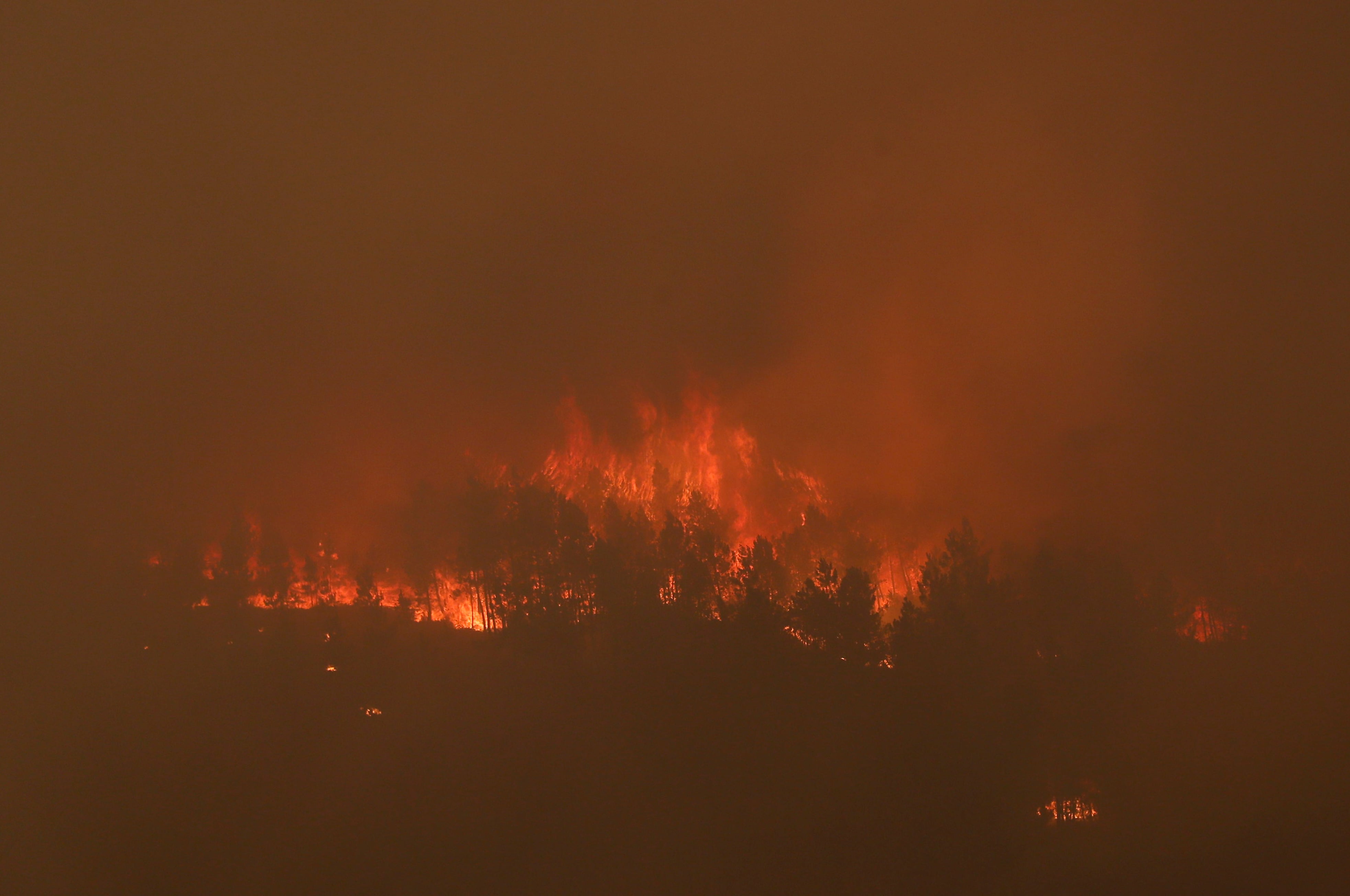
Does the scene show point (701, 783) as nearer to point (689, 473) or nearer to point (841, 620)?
point (841, 620)

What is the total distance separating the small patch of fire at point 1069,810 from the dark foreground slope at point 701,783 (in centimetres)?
19

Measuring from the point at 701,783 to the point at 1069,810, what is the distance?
10.2 metres

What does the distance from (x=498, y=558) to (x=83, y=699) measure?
16.0 m

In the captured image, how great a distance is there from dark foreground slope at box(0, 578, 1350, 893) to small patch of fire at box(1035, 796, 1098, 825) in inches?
7.6

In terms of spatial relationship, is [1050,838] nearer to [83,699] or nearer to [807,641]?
[807,641]

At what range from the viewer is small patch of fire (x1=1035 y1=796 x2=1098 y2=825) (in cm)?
2211

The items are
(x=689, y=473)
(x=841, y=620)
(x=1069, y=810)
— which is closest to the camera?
(x=1069, y=810)

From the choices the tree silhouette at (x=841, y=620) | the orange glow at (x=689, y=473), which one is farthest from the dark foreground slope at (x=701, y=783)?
the orange glow at (x=689, y=473)

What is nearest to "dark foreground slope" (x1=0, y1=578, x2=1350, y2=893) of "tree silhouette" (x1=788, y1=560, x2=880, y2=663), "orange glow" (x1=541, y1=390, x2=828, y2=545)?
"tree silhouette" (x1=788, y1=560, x2=880, y2=663)

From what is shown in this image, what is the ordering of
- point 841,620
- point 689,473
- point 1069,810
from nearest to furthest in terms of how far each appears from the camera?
1. point 1069,810
2. point 841,620
3. point 689,473

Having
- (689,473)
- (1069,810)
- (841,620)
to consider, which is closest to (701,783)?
(841,620)

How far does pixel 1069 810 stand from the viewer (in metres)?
22.4

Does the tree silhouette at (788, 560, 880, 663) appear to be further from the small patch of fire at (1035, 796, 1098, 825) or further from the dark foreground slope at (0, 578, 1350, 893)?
the small patch of fire at (1035, 796, 1098, 825)

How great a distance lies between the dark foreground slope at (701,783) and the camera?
21.3m
